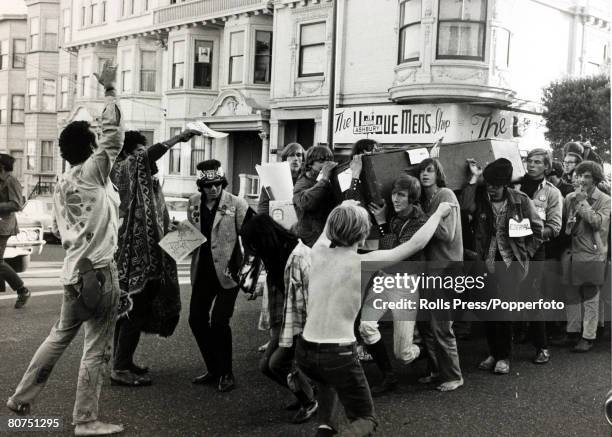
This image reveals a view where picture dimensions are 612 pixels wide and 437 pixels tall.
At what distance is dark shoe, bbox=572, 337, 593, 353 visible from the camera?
233 inches

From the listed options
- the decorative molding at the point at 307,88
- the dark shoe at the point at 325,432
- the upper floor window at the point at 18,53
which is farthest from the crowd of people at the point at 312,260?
the upper floor window at the point at 18,53

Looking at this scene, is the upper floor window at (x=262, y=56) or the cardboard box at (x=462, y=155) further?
the upper floor window at (x=262, y=56)

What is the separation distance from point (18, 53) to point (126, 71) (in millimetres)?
10162

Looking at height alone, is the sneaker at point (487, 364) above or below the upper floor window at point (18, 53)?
below

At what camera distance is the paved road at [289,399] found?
4105mm

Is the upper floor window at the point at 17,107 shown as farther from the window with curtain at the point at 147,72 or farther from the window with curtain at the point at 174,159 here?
the window with curtain at the point at 174,159

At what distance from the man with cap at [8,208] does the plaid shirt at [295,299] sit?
4449 mm

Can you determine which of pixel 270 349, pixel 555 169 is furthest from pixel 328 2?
pixel 270 349

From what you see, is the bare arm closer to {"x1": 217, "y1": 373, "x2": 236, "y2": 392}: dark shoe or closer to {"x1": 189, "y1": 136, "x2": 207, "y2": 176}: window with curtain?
{"x1": 217, "y1": 373, "x2": 236, "y2": 392}: dark shoe

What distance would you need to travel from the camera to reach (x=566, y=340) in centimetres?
629

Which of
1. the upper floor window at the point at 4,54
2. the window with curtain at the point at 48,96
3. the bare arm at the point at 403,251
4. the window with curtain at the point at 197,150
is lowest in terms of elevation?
the bare arm at the point at 403,251

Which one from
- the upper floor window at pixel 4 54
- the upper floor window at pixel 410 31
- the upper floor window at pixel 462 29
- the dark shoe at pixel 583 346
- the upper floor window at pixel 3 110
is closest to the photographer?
the dark shoe at pixel 583 346

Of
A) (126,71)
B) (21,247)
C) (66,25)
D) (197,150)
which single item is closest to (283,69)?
(197,150)

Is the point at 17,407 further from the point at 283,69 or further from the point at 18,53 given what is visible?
the point at 18,53
